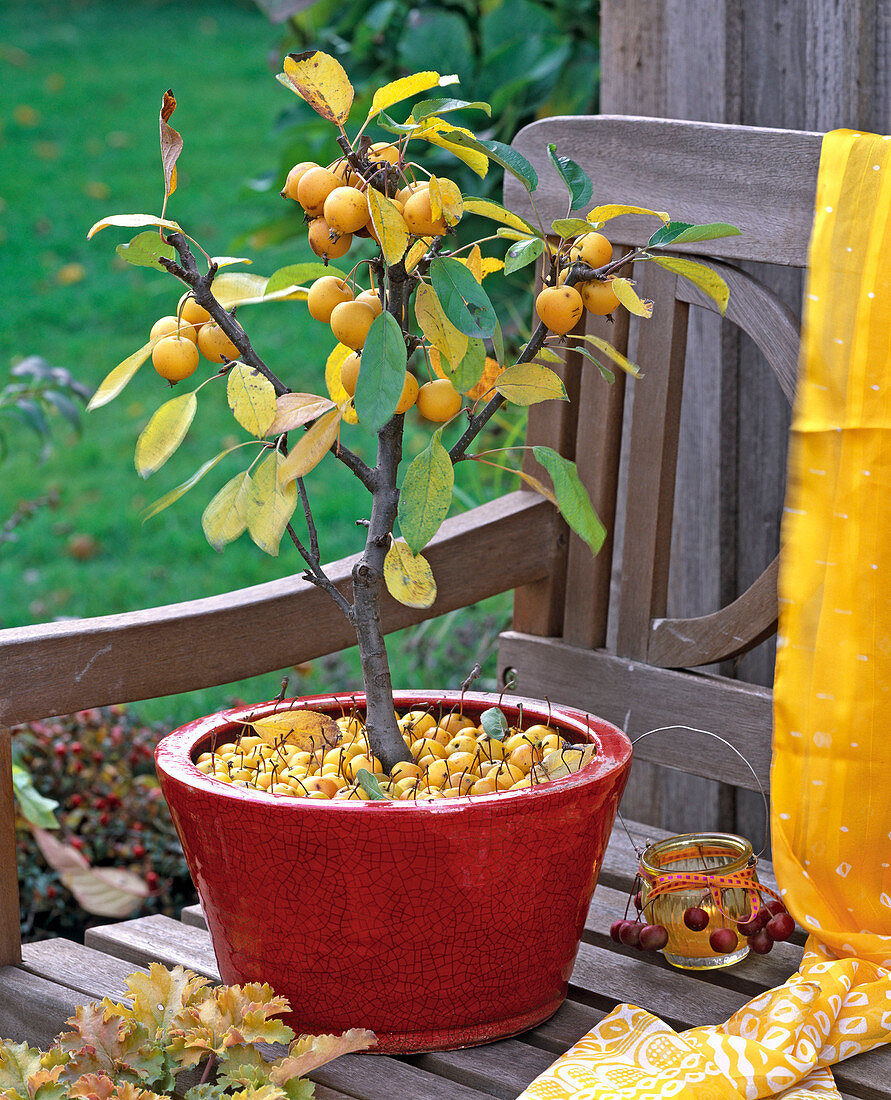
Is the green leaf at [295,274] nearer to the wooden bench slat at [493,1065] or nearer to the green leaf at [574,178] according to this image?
the green leaf at [574,178]

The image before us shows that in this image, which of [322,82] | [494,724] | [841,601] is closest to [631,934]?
[494,724]

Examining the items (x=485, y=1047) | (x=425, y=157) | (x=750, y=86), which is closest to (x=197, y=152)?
(x=425, y=157)

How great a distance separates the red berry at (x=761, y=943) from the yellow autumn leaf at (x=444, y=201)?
742 millimetres

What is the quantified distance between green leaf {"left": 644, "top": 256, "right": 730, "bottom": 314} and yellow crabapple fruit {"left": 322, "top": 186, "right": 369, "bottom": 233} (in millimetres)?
239

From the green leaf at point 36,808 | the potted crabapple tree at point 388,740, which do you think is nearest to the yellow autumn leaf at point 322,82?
the potted crabapple tree at point 388,740

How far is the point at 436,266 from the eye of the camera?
1029mm

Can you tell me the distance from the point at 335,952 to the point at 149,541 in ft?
8.22

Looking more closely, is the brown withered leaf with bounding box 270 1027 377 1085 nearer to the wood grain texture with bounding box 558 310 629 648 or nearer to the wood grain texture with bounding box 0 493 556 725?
the wood grain texture with bounding box 0 493 556 725

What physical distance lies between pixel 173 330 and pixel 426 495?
10.2 inches

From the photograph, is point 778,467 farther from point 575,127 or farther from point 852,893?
point 852,893

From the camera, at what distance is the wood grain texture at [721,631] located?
141 cm

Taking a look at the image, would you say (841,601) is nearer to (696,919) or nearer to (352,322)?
(696,919)

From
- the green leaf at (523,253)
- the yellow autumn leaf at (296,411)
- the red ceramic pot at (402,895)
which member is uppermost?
the green leaf at (523,253)

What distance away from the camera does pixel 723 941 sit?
1.24 metres
